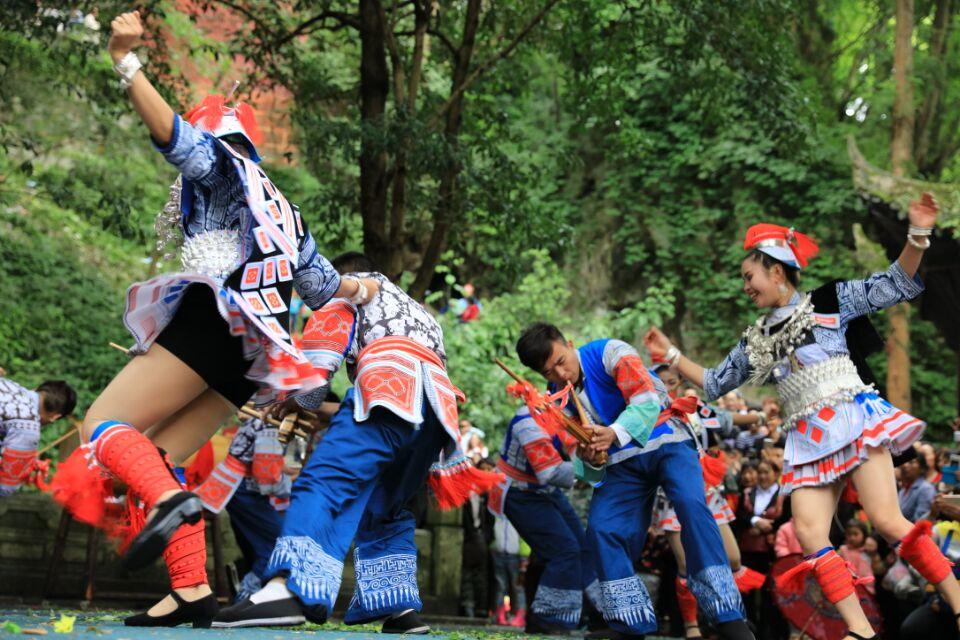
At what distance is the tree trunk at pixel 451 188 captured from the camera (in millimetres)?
10867

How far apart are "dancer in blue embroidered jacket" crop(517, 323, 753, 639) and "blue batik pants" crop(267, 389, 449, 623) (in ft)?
4.08

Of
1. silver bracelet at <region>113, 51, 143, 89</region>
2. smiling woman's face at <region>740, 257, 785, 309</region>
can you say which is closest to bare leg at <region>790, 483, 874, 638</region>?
smiling woman's face at <region>740, 257, 785, 309</region>

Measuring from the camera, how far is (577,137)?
22516 millimetres

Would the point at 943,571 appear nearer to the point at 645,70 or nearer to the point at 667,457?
the point at 667,457

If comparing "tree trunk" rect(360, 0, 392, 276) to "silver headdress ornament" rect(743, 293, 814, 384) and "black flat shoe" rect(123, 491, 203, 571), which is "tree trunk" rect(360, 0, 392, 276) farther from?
"black flat shoe" rect(123, 491, 203, 571)

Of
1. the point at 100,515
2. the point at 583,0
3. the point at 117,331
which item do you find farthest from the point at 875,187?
the point at 100,515

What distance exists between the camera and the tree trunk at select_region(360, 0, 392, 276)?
10562 millimetres

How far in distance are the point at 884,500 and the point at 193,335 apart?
129 inches

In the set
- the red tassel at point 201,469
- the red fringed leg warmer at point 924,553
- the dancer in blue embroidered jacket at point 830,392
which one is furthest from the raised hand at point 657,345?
Result: the red tassel at point 201,469

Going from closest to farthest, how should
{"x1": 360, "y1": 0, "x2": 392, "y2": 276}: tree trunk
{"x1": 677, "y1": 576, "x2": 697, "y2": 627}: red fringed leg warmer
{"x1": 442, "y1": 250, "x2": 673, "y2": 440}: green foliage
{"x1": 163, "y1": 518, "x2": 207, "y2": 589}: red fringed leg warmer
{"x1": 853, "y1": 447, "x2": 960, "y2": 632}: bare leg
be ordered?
{"x1": 163, "y1": 518, "x2": 207, "y2": 589}: red fringed leg warmer, {"x1": 853, "y1": 447, "x2": 960, "y2": 632}: bare leg, {"x1": 677, "y1": 576, "x2": 697, "y2": 627}: red fringed leg warmer, {"x1": 360, "y1": 0, "x2": 392, "y2": 276}: tree trunk, {"x1": 442, "y1": 250, "x2": 673, "y2": 440}: green foliage

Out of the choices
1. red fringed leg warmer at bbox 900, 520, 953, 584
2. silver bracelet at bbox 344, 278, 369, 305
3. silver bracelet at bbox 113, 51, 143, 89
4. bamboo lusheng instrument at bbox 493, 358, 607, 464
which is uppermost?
silver bracelet at bbox 113, 51, 143, 89

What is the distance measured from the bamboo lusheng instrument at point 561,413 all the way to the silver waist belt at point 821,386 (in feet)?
3.32

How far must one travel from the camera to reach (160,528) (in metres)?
3.68

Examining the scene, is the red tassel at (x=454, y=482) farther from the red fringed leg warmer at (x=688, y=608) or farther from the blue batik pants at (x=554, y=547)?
the red fringed leg warmer at (x=688, y=608)
